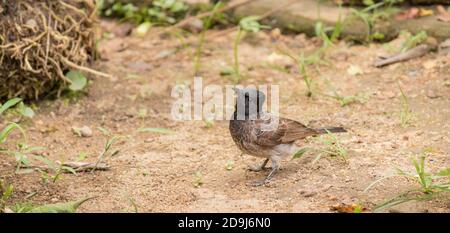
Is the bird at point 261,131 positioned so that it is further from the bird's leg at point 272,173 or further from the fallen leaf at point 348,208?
the fallen leaf at point 348,208

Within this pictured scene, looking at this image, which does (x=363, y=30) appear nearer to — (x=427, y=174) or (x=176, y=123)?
(x=176, y=123)

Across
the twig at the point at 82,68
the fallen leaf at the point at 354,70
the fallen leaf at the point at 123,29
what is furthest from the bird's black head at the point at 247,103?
the fallen leaf at the point at 123,29

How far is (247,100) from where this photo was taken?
5430 mm

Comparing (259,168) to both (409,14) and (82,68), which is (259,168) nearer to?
(82,68)

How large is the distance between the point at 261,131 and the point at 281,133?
0.15 m

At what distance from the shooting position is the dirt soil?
5012mm

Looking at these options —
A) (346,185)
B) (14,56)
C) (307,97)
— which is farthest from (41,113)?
(346,185)

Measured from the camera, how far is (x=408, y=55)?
7.04 metres

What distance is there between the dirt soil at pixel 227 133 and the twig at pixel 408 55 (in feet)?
0.18

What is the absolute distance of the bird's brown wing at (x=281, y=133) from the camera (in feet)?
17.4

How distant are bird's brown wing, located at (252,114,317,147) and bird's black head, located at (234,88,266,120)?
3.4 inches

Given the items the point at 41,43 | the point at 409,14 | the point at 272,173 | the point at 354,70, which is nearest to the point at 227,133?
the point at 272,173

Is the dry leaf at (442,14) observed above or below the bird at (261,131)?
above

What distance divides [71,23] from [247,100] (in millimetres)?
2220
